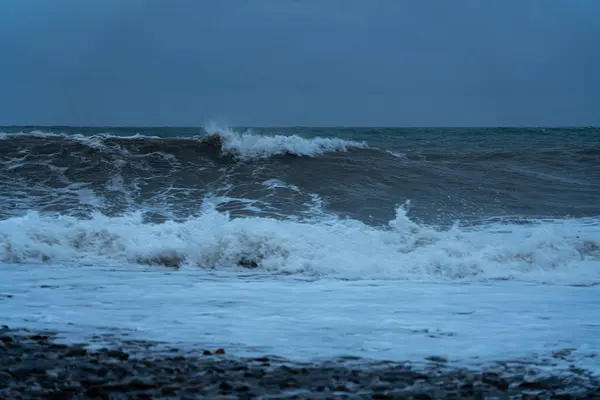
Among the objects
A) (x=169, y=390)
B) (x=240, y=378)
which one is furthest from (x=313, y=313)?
(x=169, y=390)

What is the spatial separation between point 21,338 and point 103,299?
3.57 feet

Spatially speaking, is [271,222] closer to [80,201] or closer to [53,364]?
[80,201]

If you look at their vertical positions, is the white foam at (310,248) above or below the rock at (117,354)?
above

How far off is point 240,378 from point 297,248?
377cm

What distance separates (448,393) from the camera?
112 inches

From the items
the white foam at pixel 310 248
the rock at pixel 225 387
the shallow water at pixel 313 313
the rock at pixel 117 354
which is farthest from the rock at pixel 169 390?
the white foam at pixel 310 248

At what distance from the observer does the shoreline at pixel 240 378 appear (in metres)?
2.82

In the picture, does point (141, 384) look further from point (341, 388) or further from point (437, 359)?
point (437, 359)

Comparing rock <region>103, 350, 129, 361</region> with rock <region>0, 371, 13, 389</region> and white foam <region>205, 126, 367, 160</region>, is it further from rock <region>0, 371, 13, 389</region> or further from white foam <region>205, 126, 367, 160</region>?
white foam <region>205, 126, 367, 160</region>

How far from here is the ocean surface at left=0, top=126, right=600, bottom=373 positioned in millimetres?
4004

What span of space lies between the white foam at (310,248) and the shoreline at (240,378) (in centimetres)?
288

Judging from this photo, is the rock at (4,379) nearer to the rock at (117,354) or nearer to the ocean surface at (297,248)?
the rock at (117,354)

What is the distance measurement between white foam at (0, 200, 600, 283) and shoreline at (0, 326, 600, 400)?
2.88m

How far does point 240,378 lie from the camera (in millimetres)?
3027
